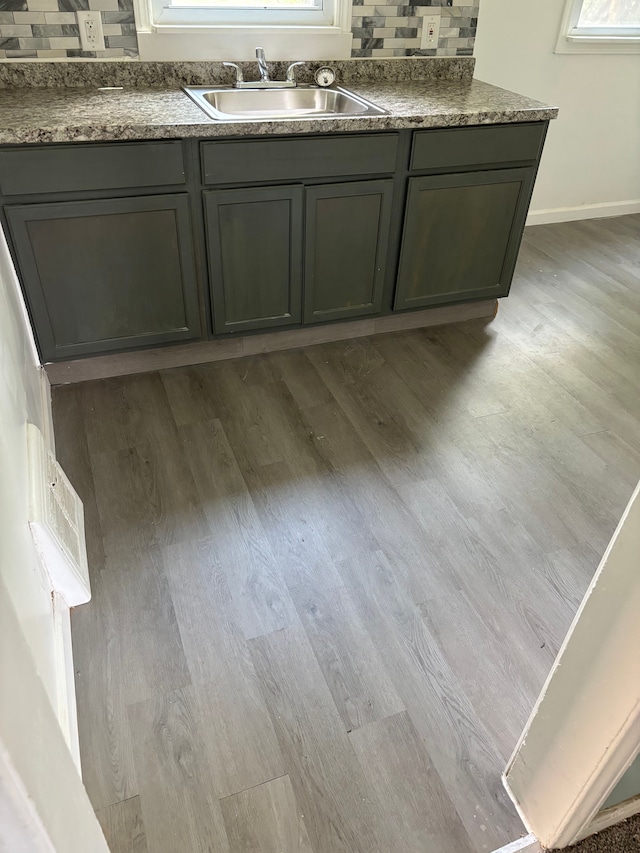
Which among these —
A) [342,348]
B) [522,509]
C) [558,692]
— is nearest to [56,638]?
[558,692]

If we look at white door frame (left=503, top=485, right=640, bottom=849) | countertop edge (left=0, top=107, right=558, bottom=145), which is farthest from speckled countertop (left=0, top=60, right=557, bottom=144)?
white door frame (left=503, top=485, right=640, bottom=849)

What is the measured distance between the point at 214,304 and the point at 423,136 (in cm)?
98

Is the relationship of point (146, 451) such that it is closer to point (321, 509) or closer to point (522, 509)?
point (321, 509)

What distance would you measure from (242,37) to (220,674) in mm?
2351

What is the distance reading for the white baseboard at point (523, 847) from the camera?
121 cm

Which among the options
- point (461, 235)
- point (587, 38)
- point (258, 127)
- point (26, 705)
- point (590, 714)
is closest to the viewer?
point (26, 705)

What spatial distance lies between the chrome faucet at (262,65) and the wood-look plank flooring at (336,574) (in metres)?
1.10

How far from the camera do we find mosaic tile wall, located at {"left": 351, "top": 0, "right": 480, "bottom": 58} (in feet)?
8.67

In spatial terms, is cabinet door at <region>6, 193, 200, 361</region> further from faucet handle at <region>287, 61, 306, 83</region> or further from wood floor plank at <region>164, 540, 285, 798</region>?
wood floor plank at <region>164, 540, 285, 798</region>

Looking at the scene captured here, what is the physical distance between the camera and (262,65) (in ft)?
8.30

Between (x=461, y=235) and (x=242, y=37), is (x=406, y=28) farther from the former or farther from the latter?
(x=461, y=235)

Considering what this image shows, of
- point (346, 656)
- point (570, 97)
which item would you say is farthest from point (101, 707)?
point (570, 97)

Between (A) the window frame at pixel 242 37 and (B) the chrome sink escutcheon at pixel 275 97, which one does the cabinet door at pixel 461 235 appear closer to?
(B) the chrome sink escutcheon at pixel 275 97

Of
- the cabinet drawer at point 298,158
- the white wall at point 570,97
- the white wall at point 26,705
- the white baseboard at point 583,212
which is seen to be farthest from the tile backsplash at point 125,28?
the white wall at point 26,705
